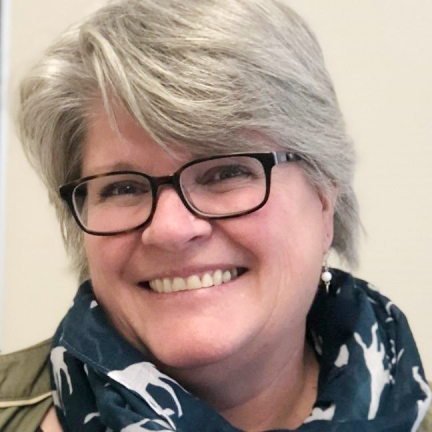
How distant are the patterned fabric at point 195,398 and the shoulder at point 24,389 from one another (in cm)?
4

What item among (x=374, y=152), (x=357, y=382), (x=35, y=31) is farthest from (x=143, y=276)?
(x=35, y=31)

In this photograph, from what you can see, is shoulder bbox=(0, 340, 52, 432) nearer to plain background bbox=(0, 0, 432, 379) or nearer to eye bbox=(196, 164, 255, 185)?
plain background bbox=(0, 0, 432, 379)

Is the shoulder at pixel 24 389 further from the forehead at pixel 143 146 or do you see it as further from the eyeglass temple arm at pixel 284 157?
the eyeglass temple arm at pixel 284 157

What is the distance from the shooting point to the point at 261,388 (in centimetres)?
111

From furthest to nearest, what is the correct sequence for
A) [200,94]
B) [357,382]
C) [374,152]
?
[374,152], [357,382], [200,94]

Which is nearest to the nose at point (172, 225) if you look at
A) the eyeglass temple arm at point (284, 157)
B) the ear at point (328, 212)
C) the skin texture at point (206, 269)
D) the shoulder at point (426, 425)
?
the skin texture at point (206, 269)

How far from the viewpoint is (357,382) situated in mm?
1067

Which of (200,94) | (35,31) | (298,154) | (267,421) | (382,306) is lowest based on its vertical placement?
(267,421)

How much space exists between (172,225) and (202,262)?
0.31ft

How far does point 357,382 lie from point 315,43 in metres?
0.58

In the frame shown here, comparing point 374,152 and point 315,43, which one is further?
point 374,152

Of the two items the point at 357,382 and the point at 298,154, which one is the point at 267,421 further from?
the point at 298,154

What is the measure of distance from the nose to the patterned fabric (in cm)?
22

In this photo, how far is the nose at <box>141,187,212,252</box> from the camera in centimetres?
89
